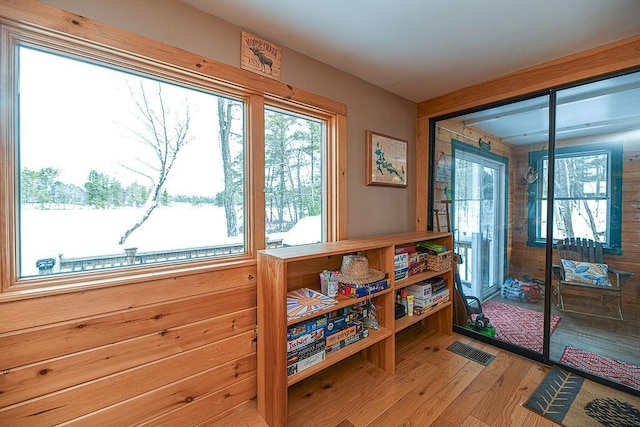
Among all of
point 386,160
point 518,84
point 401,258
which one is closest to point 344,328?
point 401,258

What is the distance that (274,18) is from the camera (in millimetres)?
1516

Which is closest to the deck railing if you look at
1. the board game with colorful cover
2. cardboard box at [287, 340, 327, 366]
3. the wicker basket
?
the board game with colorful cover

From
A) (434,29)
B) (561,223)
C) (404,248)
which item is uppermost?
(434,29)

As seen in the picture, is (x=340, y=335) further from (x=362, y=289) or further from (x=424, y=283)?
(x=424, y=283)

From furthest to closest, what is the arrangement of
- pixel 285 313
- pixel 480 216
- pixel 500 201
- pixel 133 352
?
1. pixel 480 216
2. pixel 500 201
3. pixel 285 313
4. pixel 133 352

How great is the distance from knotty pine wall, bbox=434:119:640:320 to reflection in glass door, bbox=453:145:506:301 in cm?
8

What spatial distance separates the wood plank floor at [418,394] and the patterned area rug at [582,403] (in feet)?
0.21

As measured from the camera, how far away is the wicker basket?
7.98ft

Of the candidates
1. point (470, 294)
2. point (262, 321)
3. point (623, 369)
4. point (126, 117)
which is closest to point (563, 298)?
point (623, 369)

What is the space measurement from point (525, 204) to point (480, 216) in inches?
15.7

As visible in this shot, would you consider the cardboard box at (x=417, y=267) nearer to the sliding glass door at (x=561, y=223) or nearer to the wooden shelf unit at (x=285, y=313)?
the wooden shelf unit at (x=285, y=313)

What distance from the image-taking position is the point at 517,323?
2354mm

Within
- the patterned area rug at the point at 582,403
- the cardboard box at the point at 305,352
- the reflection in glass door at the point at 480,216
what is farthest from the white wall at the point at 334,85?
the patterned area rug at the point at 582,403

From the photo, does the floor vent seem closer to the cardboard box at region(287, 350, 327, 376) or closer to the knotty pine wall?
the knotty pine wall
